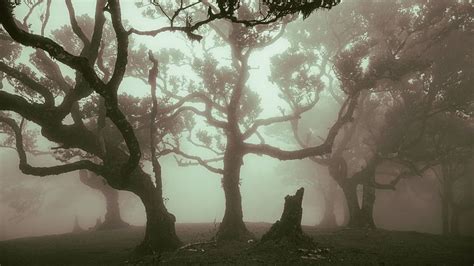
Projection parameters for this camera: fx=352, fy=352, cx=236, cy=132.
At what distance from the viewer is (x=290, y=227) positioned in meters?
17.0

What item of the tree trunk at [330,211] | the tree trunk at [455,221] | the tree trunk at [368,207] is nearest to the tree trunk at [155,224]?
the tree trunk at [368,207]

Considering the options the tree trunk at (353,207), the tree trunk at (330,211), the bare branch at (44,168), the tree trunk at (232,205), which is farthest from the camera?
the tree trunk at (330,211)

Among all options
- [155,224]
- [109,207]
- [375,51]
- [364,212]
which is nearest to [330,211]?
[364,212]

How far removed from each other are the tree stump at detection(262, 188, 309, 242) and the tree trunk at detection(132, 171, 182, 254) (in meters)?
4.85

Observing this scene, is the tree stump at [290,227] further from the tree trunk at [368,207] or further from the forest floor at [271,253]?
the tree trunk at [368,207]

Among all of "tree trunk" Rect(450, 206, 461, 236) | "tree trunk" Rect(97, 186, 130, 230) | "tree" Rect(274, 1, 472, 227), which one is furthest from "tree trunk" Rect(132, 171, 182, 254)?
"tree trunk" Rect(450, 206, 461, 236)

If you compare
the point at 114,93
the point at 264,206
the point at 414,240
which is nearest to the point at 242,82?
the point at 114,93

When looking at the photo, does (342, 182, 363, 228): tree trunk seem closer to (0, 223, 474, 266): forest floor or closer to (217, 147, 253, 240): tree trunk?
(0, 223, 474, 266): forest floor

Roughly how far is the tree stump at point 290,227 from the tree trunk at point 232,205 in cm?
543

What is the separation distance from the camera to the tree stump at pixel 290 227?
16641mm

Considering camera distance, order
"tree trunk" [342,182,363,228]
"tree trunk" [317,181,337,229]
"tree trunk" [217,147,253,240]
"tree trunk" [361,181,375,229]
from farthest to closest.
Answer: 1. "tree trunk" [317,181,337,229]
2. "tree trunk" [342,182,363,228]
3. "tree trunk" [361,181,375,229]
4. "tree trunk" [217,147,253,240]

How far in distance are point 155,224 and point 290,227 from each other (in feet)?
22.2

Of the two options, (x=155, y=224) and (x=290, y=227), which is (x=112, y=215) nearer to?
(x=155, y=224)

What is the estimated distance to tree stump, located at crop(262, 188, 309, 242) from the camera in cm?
1664
